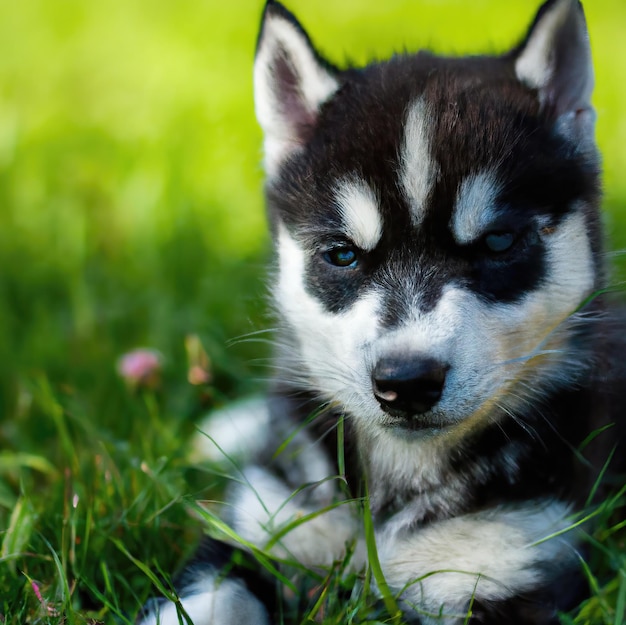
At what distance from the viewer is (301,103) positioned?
2.95 m

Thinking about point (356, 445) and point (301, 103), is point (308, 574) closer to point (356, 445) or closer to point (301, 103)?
point (356, 445)

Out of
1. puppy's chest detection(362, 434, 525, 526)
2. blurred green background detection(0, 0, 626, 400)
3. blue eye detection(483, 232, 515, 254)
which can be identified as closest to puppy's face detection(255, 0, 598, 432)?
blue eye detection(483, 232, 515, 254)

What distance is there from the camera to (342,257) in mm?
2742

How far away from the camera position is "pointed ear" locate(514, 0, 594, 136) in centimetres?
269

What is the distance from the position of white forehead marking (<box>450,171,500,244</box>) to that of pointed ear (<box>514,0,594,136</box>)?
1.27ft

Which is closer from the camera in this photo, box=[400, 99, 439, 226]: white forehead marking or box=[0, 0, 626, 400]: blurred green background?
box=[400, 99, 439, 226]: white forehead marking

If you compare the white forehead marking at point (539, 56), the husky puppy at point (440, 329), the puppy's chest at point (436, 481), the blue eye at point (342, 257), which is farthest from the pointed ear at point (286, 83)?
the puppy's chest at point (436, 481)

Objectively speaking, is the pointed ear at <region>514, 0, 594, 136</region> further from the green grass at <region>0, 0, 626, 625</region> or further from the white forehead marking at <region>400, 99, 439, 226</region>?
the green grass at <region>0, 0, 626, 625</region>

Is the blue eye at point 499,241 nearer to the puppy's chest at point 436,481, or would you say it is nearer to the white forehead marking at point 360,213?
the white forehead marking at point 360,213

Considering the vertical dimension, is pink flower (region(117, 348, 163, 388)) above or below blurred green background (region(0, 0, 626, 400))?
below

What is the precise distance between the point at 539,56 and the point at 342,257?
0.83 meters

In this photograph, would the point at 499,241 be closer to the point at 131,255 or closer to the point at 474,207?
the point at 474,207

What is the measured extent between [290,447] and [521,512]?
2.51ft

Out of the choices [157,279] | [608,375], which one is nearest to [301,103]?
[608,375]
